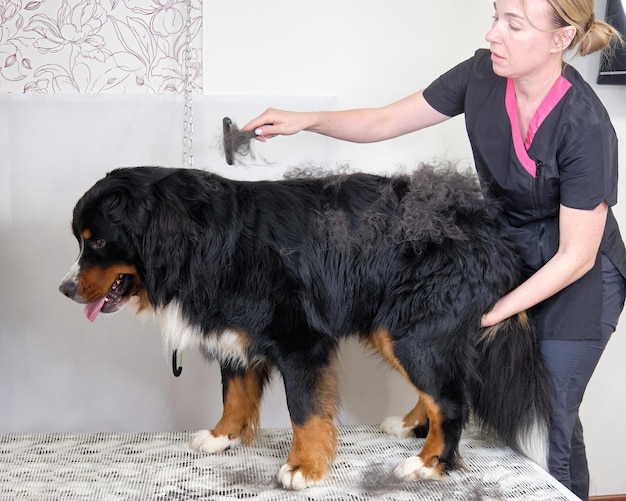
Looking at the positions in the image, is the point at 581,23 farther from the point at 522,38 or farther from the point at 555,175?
the point at 555,175

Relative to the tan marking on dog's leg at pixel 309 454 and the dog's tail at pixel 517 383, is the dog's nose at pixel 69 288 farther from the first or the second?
the dog's tail at pixel 517 383

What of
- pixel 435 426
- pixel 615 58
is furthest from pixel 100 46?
pixel 615 58

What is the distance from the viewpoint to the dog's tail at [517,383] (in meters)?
1.96

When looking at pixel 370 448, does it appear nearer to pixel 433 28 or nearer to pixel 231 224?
pixel 231 224

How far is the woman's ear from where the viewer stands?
181 cm

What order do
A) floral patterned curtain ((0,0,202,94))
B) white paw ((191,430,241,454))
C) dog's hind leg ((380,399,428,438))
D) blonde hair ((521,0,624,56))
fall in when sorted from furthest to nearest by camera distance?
floral patterned curtain ((0,0,202,94)) → dog's hind leg ((380,399,428,438)) → white paw ((191,430,241,454)) → blonde hair ((521,0,624,56))

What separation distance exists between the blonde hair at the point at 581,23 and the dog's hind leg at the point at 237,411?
47.9 inches

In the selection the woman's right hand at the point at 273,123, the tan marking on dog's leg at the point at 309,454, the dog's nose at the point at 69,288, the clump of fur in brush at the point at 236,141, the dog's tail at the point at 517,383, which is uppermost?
the woman's right hand at the point at 273,123

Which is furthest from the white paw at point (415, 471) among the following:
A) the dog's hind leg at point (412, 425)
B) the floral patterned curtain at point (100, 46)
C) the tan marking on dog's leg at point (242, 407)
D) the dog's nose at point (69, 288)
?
the floral patterned curtain at point (100, 46)

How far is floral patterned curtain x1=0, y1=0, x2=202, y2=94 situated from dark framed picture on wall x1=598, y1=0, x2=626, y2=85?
59.2 inches

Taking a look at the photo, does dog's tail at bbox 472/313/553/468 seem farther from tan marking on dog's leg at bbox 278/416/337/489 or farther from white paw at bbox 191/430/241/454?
white paw at bbox 191/430/241/454

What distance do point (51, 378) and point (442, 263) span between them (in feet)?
5.56

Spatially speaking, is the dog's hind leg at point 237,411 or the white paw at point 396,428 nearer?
the dog's hind leg at point 237,411

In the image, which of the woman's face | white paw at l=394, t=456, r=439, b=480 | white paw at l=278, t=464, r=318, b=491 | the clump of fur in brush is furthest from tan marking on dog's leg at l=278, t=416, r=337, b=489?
the woman's face
